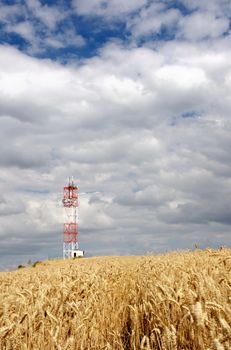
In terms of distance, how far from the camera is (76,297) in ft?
29.9

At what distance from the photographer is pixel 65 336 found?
7.09 metres

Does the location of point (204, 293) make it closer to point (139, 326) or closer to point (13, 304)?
point (139, 326)

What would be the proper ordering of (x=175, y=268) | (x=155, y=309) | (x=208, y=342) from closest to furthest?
(x=208, y=342), (x=155, y=309), (x=175, y=268)

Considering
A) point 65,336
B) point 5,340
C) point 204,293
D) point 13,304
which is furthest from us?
point 13,304

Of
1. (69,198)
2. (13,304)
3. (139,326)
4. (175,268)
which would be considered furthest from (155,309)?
(69,198)

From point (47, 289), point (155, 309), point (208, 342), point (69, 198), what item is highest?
point (69, 198)

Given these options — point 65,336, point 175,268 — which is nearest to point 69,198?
point 175,268

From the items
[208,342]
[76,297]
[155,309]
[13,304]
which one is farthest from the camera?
[76,297]

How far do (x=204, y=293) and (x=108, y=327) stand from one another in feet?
8.64

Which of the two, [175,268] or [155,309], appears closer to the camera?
[155,309]

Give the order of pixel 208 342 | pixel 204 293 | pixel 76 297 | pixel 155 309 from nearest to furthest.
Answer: pixel 208 342 < pixel 204 293 < pixel 155 309 < pixel 76 297

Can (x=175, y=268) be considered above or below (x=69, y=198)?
below

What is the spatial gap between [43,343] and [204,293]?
2387mm

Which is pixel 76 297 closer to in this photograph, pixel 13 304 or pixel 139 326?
pixel 13 304
